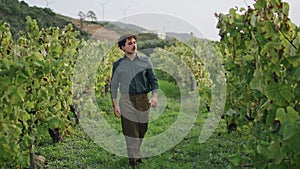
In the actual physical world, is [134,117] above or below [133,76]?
below

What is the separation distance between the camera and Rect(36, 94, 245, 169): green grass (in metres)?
6.17

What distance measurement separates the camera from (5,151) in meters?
3.44

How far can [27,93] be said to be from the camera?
4.58 metres

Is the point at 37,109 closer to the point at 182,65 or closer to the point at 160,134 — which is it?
the point at 160,134

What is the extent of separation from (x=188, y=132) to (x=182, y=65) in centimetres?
786

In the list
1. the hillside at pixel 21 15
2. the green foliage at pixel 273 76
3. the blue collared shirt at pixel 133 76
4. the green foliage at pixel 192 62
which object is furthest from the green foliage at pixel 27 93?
the hillside at pixel 21 15

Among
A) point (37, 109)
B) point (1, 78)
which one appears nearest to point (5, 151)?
point (1, 78)

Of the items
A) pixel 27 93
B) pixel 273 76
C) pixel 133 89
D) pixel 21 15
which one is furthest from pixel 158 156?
pixel 21 15

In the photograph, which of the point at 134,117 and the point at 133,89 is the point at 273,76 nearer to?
the point at 133,89

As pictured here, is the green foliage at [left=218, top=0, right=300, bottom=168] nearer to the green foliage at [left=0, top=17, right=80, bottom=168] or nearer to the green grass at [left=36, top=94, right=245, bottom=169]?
the green foliage at [left=0, top=17, right=80, bottom=168]

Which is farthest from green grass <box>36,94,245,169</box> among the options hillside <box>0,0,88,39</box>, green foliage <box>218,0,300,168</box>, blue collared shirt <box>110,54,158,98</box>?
hillside <box>0,0,88,39</box>

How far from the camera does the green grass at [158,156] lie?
20.3 feet

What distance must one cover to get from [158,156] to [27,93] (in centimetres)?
271

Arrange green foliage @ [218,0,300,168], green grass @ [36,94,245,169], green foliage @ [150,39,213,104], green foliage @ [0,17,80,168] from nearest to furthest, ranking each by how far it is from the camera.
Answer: green foliage @ [218,0,300,168], green foliage @ [0,17,80,168], green grass @ [36,94,245,169], green foliage @ [150,39,213,104]
